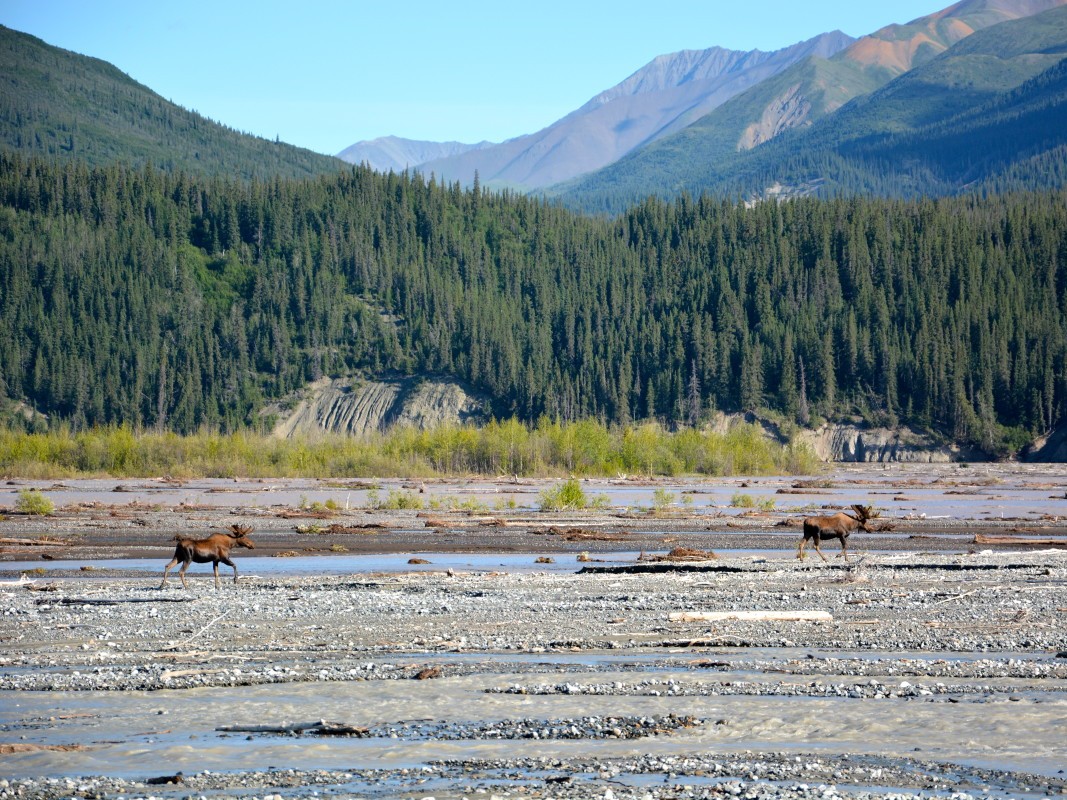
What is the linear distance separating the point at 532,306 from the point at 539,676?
6496 inches

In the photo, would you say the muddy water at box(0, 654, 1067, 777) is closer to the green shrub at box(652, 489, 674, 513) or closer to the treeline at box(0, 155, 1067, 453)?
the green shrub at box(652, 489, 674, 513)

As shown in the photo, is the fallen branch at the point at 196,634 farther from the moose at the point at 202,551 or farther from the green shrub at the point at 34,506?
the green shrub at the point at 34,506

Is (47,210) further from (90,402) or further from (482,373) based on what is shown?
(482,373)

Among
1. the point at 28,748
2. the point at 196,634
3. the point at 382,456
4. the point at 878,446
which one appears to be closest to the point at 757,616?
the point at 196,634

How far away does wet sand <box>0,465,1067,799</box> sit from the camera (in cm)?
1443

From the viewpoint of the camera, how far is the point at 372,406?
16025cm

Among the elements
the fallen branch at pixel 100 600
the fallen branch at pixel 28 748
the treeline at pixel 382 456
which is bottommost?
the fallen branch at pixel 28 748

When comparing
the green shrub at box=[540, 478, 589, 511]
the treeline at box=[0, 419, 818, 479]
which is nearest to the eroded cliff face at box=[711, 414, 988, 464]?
the treeline at box=[0, 419, 818, 479]

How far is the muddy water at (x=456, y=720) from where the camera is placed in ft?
49.5

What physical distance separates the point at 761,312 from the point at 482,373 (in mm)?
35317

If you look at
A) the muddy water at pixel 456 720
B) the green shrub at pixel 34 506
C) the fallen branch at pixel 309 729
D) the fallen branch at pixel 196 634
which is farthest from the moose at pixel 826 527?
the green shrub at pixel 34 506

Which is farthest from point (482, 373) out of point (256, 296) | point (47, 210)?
point (47, 210)

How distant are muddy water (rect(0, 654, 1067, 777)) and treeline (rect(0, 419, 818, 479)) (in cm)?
8299

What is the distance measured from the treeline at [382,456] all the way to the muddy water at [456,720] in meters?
83.0
